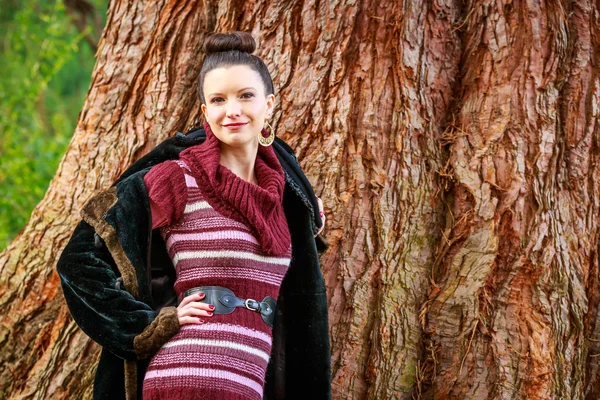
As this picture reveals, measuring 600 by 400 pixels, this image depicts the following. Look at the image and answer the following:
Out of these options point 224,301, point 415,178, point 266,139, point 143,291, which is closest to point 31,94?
point 415,178

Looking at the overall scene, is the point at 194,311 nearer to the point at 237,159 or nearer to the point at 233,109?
the point at 237,159

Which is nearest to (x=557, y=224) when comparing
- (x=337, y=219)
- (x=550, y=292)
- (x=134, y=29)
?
(x=550, y=292)

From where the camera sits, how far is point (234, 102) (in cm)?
246

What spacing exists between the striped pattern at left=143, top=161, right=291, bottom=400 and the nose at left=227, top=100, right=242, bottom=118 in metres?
0.24

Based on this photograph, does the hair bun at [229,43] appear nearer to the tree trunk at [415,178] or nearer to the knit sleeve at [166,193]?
the knit sleeve at [166,193]

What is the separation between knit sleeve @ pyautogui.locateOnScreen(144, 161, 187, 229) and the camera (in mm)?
2443

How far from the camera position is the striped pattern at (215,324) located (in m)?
2.37

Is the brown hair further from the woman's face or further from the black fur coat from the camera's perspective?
the black fur coat

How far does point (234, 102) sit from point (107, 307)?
770 mm

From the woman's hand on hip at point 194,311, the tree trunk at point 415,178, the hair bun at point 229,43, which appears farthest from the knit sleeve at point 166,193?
the tree trunk at point 415,178

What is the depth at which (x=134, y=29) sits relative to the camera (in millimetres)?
3807

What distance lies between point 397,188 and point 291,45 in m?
0.82

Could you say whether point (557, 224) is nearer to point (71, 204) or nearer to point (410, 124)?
point (410, 124)

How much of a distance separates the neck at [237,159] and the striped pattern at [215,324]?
5.9 inches
